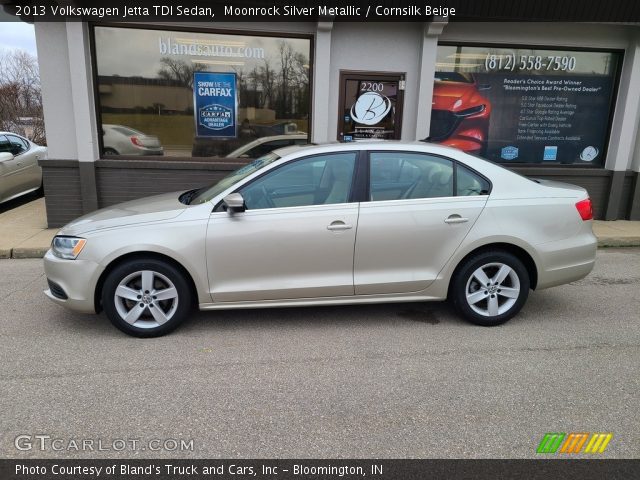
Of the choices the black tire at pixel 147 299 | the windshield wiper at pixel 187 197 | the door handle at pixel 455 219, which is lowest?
the black tire at pixel 147 299

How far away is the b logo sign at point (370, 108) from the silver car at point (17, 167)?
21.8 feet

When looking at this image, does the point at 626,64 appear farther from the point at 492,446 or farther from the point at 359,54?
the point at 492,446

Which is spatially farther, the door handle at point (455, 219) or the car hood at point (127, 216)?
the door handle at point (455, 219)

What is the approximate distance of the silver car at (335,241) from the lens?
3811 mm

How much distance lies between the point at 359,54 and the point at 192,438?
6745mm

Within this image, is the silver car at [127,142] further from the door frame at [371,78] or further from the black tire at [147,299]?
the black tire at [147,299]

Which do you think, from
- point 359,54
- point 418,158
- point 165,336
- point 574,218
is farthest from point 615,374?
point 359,54

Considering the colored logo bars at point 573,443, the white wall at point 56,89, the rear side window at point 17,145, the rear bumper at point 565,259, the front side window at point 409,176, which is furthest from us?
the rear side window at point 17,145

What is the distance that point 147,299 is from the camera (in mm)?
3871

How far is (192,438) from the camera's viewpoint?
8.82ft

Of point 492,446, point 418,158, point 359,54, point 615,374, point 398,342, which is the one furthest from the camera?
point 359,54

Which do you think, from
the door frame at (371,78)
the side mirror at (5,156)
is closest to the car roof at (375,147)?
the door frame at (371,78)

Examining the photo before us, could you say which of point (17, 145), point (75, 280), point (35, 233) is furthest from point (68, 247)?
point (17, 145)

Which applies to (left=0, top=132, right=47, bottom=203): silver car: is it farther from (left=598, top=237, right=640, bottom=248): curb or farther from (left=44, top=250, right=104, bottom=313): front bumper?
(left=598, top=237, right=640, bottom=248): curb
